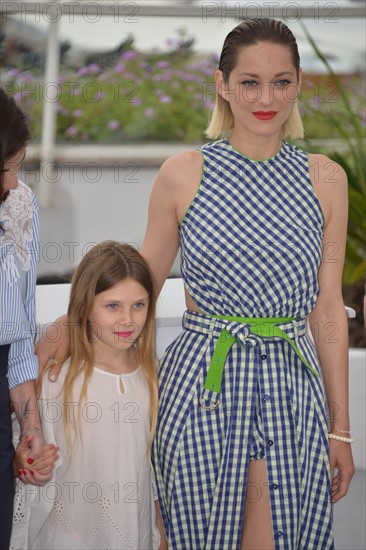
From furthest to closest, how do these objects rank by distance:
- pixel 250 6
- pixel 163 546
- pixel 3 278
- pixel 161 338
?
pixel 250 6, pixel 161 338, pixel 163 546, pixel 3 278

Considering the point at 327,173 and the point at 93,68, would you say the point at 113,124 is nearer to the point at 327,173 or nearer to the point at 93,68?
the point at 93,68

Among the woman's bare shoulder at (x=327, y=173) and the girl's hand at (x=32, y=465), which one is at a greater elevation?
the woman's bare shoulder at (x=327, y=173)

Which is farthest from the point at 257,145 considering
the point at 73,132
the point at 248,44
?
the point at 73,132

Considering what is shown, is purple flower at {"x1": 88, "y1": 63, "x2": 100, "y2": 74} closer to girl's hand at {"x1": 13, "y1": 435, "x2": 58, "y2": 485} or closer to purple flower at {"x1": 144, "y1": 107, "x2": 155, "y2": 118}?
purple flower at {"x1": 144, "y1": 107, "x2": 155, "y2": 118}

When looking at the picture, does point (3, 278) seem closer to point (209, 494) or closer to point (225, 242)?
point (225, 242)

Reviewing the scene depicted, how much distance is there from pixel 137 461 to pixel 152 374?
0.17 meters

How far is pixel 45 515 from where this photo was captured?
1839mm

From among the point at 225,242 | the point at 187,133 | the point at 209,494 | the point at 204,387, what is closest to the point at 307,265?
the point at 225,242

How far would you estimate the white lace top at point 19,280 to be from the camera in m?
1.64

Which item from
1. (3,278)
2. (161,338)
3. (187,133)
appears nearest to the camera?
(3,278)

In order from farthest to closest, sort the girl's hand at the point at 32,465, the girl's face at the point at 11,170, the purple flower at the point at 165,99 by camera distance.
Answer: the purple flower at the point at 165,99 → the girl's hand at the point at 32,465 → the girl's face at the point at 11,170

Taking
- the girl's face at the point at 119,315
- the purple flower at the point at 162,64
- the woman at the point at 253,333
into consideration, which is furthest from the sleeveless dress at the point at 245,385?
the purple flower at the point at 162,64

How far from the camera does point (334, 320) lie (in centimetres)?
180

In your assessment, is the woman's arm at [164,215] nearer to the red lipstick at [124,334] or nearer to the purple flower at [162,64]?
the red lipstick at [124,334]
